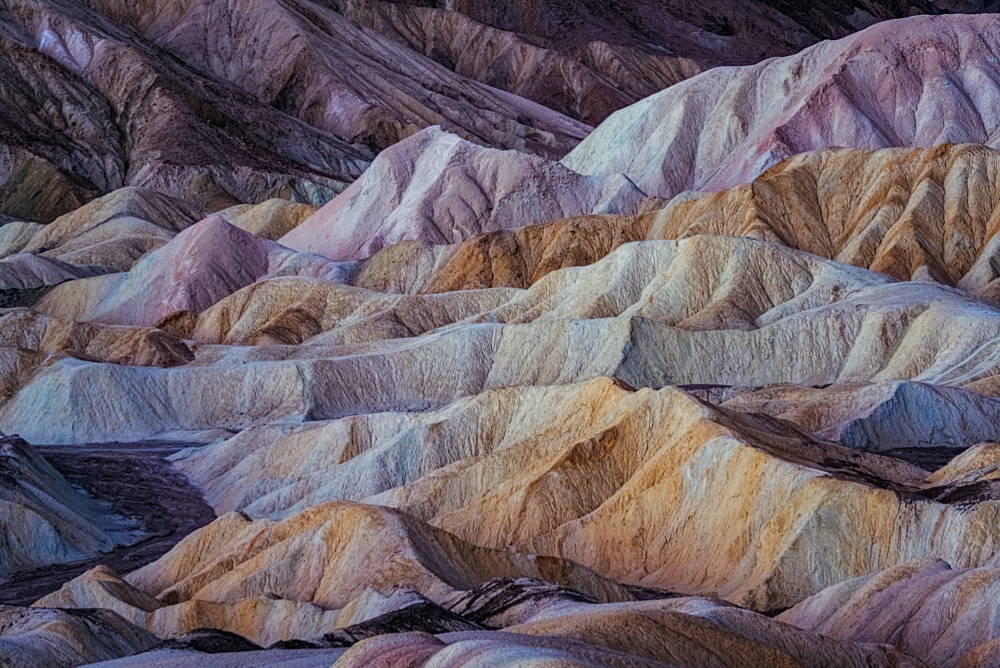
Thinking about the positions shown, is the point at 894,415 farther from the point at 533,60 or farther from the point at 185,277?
the point at 533,60

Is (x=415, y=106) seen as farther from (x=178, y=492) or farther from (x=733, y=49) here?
(x=178, y=492)

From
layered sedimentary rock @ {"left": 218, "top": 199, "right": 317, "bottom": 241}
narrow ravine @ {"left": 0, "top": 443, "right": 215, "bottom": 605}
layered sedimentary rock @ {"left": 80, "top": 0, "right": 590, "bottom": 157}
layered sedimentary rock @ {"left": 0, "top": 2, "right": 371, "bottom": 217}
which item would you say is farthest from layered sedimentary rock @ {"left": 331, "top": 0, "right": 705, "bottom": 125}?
narrow ravine @ {"left": 0, "top": 443, "right": 215, "bottom": 605}

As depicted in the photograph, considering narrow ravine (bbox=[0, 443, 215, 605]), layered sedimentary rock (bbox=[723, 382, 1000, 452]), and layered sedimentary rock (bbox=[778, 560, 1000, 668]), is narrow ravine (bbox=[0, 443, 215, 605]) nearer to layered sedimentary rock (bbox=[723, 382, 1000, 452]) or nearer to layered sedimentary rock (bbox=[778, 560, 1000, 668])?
layered sedimentary rock (bbox=[723, 382, 1000, 452])

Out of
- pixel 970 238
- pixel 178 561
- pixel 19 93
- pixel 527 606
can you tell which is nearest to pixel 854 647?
pixel 527 606

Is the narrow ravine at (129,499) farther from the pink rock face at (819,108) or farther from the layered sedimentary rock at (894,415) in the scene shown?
the pink rock face at (819,108)

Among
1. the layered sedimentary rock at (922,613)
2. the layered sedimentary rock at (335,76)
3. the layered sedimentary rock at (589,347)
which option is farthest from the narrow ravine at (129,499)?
the layered sedimentary rock at (335,76)

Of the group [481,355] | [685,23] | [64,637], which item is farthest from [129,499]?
[685,23]

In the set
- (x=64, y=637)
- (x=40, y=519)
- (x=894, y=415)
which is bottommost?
(x=894, y=415)

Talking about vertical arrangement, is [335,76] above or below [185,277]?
below
